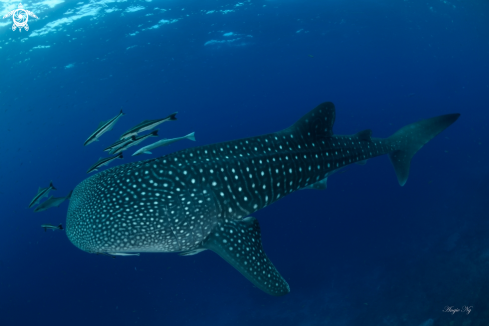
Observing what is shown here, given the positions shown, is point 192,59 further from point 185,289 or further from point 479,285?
point 479,285

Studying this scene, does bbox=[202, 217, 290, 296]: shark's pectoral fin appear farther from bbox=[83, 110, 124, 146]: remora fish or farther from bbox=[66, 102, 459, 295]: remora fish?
bbox=[83, 110, 124, 146]: remora fish

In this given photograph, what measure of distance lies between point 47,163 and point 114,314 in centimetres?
6386

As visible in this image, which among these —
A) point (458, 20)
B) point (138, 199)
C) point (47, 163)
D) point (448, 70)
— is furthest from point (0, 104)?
point (448, 70)

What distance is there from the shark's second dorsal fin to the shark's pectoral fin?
1869 mm

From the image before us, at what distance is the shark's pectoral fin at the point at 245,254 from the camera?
12.1ft

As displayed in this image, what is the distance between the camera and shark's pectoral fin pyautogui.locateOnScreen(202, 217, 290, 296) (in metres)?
3.69

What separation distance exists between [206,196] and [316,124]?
2.24 metres

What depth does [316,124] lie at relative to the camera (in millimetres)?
4617

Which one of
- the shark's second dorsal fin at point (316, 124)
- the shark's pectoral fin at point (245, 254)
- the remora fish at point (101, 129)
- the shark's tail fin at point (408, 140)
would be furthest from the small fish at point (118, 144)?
the shark's tail fin at point (408, 140)

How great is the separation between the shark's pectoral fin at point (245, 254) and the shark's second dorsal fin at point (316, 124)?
1869 mm

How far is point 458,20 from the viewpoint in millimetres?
50719

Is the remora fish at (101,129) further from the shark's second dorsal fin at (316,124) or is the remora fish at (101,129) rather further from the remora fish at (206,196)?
the shark's second dorsal fin at (316,124)

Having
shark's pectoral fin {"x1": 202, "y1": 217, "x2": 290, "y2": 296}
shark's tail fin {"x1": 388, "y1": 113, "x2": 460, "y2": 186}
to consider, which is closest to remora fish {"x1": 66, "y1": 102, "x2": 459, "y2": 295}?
shark's pectoral fin {"x1": 202, "y1": 217, "x2": 290, "y2": 296}

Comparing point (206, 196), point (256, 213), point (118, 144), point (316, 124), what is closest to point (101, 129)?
point (118, 144)
